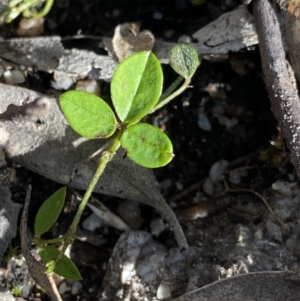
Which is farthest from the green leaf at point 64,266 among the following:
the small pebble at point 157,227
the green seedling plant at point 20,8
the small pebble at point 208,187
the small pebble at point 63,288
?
the green seedling plant at point 20,8

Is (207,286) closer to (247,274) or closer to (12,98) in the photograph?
(247,274)

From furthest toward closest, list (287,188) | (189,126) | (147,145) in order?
1. (189,126)
2. (287,188)
3. (147,145)

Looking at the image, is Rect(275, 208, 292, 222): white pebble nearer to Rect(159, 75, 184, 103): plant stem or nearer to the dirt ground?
the dirt ground

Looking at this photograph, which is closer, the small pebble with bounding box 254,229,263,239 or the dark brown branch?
the dark brown branch

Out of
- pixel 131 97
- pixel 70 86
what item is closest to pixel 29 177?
pixel 70 86

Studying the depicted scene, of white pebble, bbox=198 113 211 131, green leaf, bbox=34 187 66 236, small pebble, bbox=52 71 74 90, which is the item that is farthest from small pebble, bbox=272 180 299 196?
small pebble, bbox=52 71 74 90

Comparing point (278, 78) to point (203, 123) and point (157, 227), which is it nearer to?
point (203, 123)

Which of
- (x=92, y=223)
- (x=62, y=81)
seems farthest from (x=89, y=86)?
(x=92, y=223)

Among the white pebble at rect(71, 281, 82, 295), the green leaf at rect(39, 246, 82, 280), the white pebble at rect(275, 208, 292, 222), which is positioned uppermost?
the green leaf at rect(39, 246, 82, 280)
